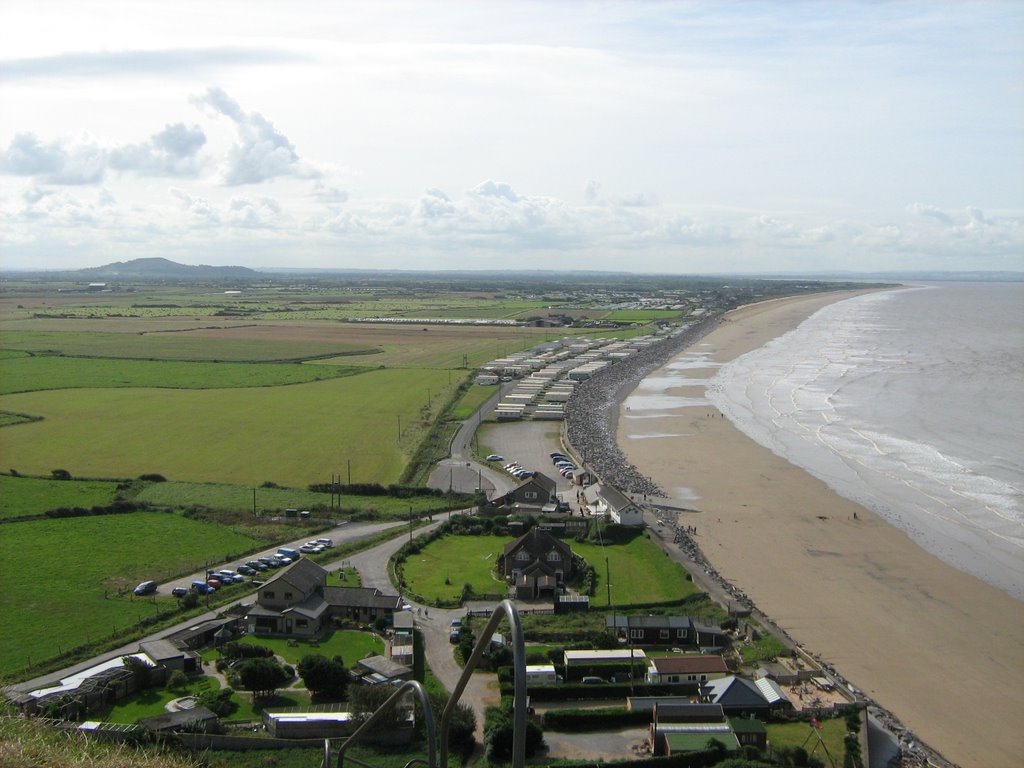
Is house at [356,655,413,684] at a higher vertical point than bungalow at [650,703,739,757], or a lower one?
higher

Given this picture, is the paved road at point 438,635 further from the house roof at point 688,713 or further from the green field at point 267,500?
the green field at point 267,500

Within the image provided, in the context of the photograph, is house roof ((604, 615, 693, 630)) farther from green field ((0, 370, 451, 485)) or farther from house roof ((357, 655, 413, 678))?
green field ((0, 370, 451, 485))

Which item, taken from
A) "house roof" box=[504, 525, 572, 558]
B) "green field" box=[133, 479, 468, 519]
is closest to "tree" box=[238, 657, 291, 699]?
"house roof" box=[504, 525, 572, 558]

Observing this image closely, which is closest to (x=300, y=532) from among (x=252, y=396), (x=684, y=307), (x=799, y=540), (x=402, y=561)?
(x=402, y=561)

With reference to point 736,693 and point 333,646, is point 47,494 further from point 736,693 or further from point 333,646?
point 736,693

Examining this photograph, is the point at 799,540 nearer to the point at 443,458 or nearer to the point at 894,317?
the point at 443,458

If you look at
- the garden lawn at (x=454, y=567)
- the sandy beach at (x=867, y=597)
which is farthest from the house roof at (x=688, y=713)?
the garden lawn at (x=454, y=567)
